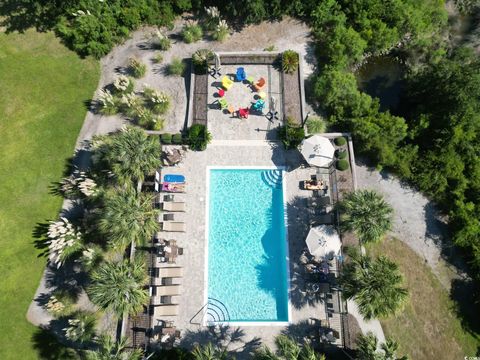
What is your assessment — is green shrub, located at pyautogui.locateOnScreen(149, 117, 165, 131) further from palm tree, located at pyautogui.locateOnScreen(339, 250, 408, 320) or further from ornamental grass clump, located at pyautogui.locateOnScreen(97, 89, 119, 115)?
palm tree, located at pyautogui.locateOnScreen(339, 250, 408, 320)

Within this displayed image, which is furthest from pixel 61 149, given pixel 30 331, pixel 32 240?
pixel 30 331

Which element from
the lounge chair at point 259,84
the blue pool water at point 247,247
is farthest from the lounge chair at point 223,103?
the blue pool water at point 247,247

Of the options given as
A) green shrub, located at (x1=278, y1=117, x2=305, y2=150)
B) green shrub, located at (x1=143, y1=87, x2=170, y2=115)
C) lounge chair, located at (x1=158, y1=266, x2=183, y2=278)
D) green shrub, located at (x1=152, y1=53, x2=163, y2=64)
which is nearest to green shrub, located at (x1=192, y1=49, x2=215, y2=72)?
green shrub, located at (x1=152, y1=53, x2=163, y2=64)

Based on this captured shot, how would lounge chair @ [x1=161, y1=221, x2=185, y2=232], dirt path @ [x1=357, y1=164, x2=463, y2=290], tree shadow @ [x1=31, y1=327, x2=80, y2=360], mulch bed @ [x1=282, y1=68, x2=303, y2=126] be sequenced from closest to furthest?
tree shadow @ [x1=31, y1=327, x2=80, y2=360], lounge chair @ [x1=161, y1=221, x2=185, y2=232], dirt path @ [x1=357, y1=164, x2=463, y2=290], mulch bed @ [x1=282, y1=68, x2=303, y2=126]

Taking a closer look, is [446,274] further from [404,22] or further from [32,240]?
[32,240]

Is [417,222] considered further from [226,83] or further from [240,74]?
[226,83]

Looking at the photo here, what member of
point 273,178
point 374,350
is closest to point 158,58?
point 273,178
